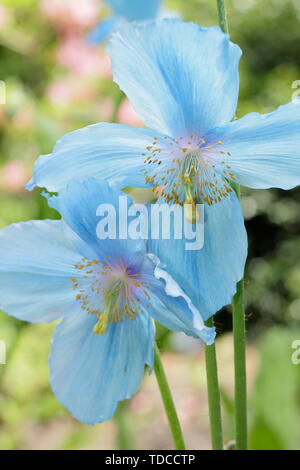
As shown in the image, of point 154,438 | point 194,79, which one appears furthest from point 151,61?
point 154,438

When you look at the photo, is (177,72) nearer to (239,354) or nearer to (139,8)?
(239,354)

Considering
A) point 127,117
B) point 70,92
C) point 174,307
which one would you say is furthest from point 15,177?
point 174,307

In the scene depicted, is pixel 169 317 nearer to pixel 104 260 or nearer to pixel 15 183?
pixel 104 260

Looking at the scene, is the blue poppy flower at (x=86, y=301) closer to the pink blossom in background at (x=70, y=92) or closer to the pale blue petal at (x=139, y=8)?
the pale blue petal at (x=139, y=8)

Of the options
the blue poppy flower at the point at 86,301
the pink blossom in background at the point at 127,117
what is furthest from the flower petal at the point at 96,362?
the pink blossom in background at the point at 127,117

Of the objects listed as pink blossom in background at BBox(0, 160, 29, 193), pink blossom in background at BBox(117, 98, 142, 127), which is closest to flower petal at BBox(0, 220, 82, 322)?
pink blossom in background at BBox(117, 98, 142, 127)

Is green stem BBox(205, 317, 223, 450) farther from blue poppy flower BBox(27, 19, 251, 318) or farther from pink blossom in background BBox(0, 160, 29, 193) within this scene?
pink blossom in background BBox(0, 160, 29, 193)
